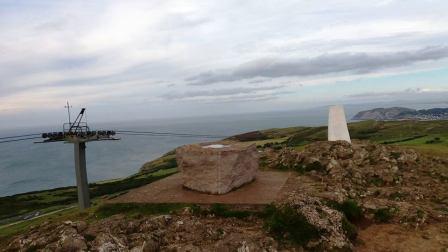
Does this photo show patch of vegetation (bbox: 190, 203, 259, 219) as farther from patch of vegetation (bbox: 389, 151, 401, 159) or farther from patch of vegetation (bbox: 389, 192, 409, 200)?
patch of vegetation (bbox: 389, 151, 401, 159)

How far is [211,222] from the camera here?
15992 mm

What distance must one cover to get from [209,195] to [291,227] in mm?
5764

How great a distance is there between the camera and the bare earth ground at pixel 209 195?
18.0 meters

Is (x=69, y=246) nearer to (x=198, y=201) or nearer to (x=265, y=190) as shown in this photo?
(x=198, y=201)

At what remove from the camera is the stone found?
19.2m

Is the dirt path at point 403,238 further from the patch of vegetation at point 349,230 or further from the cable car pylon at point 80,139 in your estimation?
the cable car pylon at point 80,139

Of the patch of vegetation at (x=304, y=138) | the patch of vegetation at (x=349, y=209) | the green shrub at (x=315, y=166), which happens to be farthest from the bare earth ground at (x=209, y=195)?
the patch of vegetation at (x=304, y=138)

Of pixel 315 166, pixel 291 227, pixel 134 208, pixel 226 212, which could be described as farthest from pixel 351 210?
pixel 134 208

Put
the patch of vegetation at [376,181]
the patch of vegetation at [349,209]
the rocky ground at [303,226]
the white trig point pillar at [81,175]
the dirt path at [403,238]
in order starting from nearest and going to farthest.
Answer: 1. the rocky ground at [303,226]
2. the dirt path at [403,238]
3. the patch of vegetation at [349,209]
4. the patch of vegetation at [376,181]
5. the white trig point pillar at [81,175]

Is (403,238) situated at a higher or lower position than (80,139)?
lower

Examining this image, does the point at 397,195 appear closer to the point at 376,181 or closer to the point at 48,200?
the point at 376,181

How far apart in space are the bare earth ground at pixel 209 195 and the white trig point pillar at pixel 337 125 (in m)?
7.31

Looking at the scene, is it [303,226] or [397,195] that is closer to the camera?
[303,226]

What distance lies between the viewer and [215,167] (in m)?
19.4
